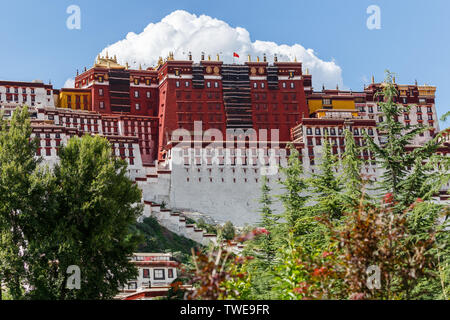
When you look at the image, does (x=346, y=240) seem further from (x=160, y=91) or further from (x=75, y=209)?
(x=160, y=91)

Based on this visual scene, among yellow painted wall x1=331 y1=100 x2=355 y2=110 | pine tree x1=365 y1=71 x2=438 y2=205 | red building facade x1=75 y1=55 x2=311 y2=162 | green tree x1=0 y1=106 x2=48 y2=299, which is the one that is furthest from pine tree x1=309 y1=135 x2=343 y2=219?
yellow painted wall x1=331 y1=100 x2=355 y2=110

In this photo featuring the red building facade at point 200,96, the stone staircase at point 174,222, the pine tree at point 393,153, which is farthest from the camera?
the red building facade at point 200,96

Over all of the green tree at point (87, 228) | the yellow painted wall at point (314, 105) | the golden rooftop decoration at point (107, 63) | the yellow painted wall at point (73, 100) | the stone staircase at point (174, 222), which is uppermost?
the golden rooftop decoration at point (107, 63)

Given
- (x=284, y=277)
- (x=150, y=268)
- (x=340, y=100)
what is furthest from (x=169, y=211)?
(x=284, y=277)

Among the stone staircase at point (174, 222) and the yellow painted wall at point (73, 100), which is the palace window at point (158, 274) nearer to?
the stone staircase at point (174, 222)

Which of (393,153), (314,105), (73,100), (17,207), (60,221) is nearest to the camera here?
(393,153)

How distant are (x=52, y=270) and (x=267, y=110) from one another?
224 ft

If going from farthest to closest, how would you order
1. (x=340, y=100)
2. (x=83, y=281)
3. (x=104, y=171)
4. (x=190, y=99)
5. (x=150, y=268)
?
1. (x=340, y=100)
2. (x=190, y=99)
3. (x=150, y=268)
4. (x=104, y=171)
5. (x=83, y=281)

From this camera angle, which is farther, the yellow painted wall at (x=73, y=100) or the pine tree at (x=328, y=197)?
the yellow painted wall at (x=73, y=100)

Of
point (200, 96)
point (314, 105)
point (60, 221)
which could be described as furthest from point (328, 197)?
point (314, 105)

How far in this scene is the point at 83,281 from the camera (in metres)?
29.2

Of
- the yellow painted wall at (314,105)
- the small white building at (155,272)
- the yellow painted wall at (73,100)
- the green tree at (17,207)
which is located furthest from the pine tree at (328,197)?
the yellow painted wall at (314,105)

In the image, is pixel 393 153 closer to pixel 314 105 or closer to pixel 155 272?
pixel 155 272

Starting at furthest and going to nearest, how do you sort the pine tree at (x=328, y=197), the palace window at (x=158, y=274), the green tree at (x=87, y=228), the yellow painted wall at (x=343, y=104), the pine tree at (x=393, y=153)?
the yellow painted wall at (x=343, y=104)
the palace window at (x=158, y=274)
the green tree at (x=87, y=228)
the pine tree at (x=328, y=197)
the pine tree at (x=393, y=153)
